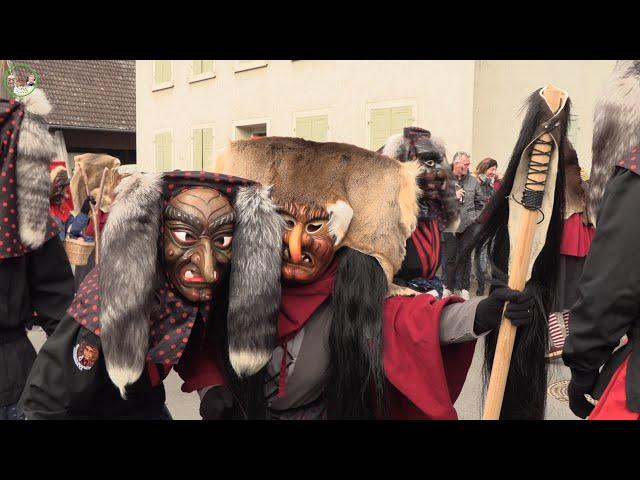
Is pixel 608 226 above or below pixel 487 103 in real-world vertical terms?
below

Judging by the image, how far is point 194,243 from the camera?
2.35m

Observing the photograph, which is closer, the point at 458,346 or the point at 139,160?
the point at 458,346

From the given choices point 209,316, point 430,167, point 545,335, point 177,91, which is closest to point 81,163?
point 430,167

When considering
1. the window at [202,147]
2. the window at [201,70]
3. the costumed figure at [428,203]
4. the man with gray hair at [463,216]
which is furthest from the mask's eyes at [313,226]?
the window at [201,70]

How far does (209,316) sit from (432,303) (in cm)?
82

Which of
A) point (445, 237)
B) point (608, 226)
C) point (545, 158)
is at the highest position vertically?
point (545, 158)

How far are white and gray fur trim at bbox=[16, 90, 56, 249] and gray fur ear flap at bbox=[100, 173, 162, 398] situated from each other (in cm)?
58

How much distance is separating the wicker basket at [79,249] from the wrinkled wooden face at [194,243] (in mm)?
4850

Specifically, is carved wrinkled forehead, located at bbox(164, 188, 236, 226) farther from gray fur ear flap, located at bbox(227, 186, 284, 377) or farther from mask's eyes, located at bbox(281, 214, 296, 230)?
mask's eyes, located at bbox(281, 214, 296, 230)

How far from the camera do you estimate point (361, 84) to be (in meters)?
12.5

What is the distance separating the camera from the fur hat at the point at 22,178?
269 centimetres

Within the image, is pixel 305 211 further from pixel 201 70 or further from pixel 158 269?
pixel 201 70

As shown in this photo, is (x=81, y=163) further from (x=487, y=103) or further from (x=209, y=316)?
(x=487, y=103)

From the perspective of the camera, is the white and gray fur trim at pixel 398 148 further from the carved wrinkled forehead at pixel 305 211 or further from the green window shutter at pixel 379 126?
the green window shutter at pixel 379 126
